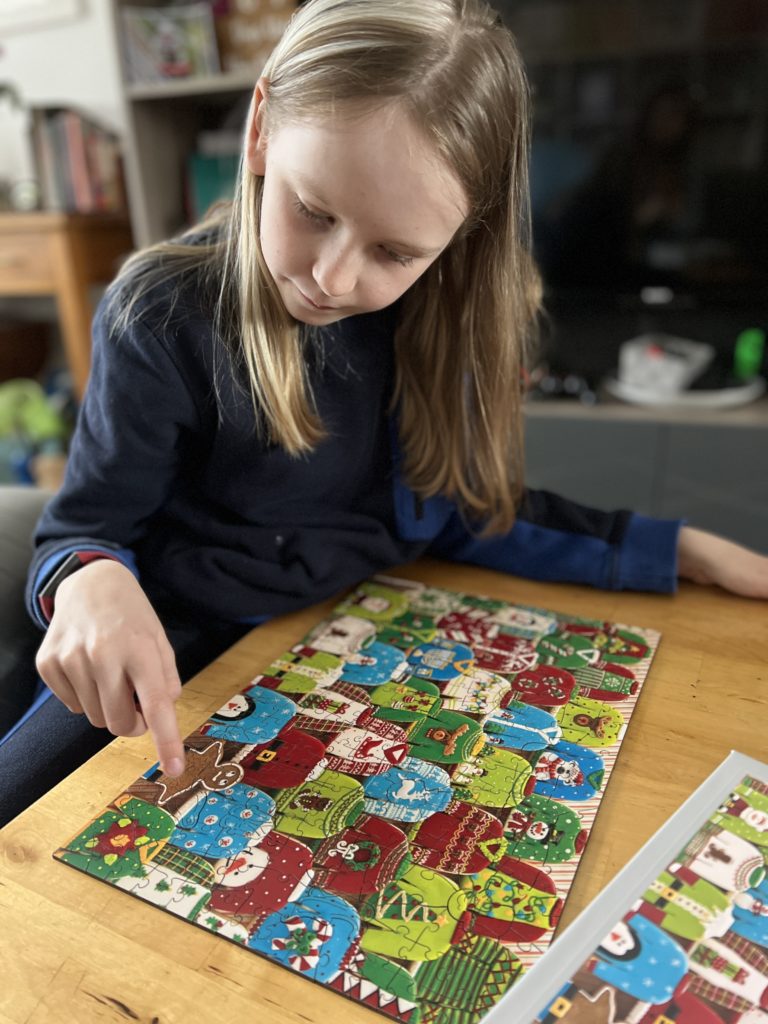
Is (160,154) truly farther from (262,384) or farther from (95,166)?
(262,384)

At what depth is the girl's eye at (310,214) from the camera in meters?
0.53

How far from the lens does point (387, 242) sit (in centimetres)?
53

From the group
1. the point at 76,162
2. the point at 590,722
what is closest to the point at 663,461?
the point at 590,722

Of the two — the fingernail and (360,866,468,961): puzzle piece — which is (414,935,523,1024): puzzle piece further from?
the fingernail

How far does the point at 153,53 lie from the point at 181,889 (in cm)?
209

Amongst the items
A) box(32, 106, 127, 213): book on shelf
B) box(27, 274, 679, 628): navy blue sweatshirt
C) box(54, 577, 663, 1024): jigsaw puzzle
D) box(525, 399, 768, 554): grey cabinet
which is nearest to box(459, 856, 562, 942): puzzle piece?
box(54, 577, 663, 1024): jigsaw puzzle

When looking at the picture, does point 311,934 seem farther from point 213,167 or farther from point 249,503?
point 213,167

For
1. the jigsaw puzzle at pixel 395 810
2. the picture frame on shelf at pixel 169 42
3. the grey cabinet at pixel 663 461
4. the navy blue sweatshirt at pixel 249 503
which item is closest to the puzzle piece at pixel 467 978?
the jigsaw puzzle at pixel 395 810

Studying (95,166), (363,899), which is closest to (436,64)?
(363,899)

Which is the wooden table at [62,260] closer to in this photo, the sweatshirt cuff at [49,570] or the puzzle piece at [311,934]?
the sweatshirt cuff at [49,570]

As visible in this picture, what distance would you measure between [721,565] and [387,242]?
41 cm

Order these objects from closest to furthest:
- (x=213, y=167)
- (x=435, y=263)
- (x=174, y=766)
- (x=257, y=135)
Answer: (x=174, y=766) → (x=257, y=135) → (x=435, y=263) → (x=213, y=167)

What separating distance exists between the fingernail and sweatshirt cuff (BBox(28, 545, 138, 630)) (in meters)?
0.19

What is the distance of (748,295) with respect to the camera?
188 cm
